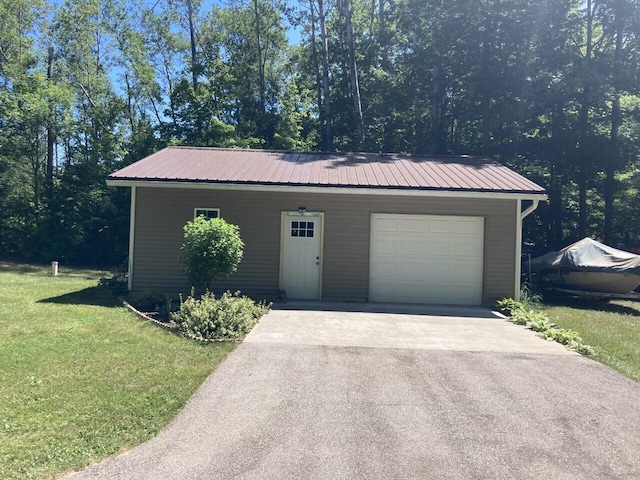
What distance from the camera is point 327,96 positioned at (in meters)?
23.6

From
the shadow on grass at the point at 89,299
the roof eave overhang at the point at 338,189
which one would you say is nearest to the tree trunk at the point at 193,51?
the roof eave overhang at the point at 338,189

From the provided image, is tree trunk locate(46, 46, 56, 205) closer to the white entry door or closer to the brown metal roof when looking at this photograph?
the brown metal roof

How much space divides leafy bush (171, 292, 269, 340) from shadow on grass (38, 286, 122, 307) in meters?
2.83

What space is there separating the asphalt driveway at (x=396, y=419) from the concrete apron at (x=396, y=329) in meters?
0.24

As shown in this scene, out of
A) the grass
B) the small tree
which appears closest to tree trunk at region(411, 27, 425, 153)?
the small tree

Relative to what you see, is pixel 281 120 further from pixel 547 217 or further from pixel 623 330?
pixel 623 330

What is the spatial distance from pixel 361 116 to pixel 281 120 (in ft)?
14.8

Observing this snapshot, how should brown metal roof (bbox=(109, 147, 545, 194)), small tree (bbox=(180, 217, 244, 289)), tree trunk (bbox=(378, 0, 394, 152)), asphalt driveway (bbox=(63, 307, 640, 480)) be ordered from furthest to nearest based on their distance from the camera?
tree trunk (bbox=(378, 0, 394, 152)) → brown metal roof (bbox=(109, 147, 545, 194)) → small tree (bbox=(180, 217, 244, 289)) → asphalt driveway (bbox=(63, 307, 640, 480))

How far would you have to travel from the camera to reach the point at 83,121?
25.0m

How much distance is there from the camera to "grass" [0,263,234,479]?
328cm

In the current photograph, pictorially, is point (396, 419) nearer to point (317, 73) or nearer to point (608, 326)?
point (608, 326)

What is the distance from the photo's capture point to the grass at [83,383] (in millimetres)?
3279

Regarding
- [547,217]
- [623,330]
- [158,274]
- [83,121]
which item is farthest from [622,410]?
[83,121]

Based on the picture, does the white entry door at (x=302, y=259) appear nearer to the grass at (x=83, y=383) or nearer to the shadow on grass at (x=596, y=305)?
the grass at (x=83, y=383)
